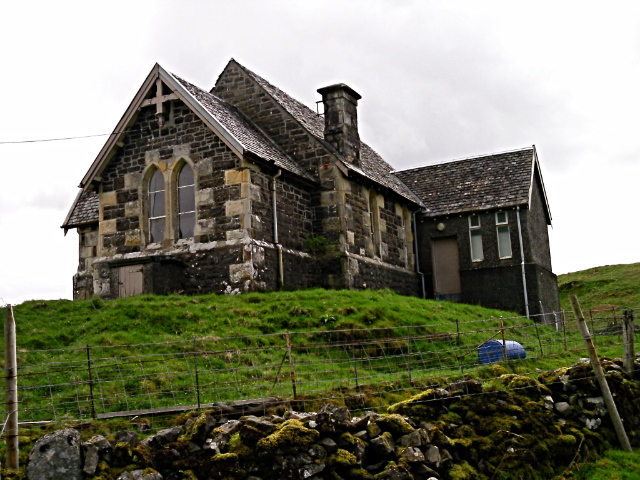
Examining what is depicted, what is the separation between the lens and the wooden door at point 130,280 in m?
23.7

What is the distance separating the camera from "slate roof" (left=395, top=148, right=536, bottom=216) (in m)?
30.9

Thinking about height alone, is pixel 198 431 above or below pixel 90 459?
above

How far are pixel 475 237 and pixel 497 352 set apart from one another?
46.4 feet

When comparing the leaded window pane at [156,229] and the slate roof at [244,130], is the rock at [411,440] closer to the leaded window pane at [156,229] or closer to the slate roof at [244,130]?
the slate roof at [244,130]

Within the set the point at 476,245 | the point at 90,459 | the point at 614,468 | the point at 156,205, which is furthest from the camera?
the point at 476,245

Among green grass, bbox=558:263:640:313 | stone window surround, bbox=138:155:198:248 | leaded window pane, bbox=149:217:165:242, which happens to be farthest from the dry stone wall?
green grass, bbox=558:263:640:313

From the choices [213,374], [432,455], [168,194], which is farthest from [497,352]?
[168,194]

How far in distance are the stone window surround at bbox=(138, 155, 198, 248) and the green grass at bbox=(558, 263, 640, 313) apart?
19.8m

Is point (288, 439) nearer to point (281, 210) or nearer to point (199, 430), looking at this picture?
point (199, 430)

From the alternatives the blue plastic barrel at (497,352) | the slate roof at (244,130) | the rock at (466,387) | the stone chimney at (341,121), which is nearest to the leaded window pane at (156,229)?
the slate roof at (244,130)

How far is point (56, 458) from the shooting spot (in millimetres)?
10906

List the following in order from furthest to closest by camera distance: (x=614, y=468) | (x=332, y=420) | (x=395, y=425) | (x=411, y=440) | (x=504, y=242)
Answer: (x=504, y=242), (x=614, y=468), (x=395, y=425), (x=411, y=440), (x=332, y=420)

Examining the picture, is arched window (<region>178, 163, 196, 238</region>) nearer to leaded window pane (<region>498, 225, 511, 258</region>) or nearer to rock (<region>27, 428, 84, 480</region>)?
leaded window pane (<region>498, 225, 511, 258</region>)

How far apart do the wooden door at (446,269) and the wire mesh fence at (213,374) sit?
→ 38.2ft
